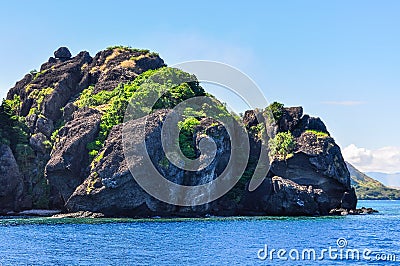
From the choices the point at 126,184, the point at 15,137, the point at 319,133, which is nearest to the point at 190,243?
the point at 126,184

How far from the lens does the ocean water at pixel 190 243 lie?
1687 inches

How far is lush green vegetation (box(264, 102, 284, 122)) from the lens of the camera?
109125 millimetres

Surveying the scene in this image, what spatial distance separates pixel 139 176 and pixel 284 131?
1400 inches

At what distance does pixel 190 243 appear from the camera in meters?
52.5

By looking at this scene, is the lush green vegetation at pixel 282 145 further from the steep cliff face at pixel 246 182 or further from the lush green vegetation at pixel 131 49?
the lush green vegetation at pixel 131 49

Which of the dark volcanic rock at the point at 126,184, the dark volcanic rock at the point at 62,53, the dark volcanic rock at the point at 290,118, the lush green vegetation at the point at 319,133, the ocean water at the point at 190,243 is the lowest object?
the ocean water at the point at 190,243

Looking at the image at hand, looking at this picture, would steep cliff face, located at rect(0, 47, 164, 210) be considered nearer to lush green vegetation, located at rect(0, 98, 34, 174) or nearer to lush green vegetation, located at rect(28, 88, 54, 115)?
lush green vegetation, located at rect(28, 88, 54, 115)

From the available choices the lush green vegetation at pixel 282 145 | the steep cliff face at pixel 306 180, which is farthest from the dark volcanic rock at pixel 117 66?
the steep cliff face at pixel 306 180

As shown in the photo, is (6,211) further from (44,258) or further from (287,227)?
(44,258)

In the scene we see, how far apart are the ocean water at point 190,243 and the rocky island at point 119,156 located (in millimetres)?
9090

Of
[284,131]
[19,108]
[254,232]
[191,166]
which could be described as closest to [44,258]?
[254,232]

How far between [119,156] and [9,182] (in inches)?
830

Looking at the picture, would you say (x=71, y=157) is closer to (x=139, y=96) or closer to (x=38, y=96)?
(x=139, y=96)

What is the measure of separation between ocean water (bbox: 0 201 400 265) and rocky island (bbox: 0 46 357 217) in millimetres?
9090
